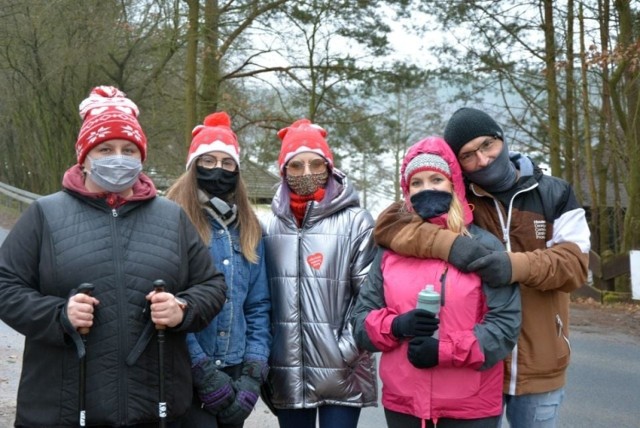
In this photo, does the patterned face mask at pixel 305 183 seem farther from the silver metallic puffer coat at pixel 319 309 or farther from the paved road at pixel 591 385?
the paved road at pixel 591 385

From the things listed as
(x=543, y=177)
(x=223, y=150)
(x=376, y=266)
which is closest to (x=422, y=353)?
(x=376, y=266)

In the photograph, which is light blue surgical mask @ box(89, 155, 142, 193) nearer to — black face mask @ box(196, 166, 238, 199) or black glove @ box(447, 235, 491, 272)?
black face mask @ box(196, 166, 238, 199)

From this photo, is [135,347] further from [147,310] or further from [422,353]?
[422,353]

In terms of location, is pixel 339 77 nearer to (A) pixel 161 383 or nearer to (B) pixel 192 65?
(B) pixel 192 65

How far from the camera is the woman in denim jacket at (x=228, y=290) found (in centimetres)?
358

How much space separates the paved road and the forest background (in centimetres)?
551

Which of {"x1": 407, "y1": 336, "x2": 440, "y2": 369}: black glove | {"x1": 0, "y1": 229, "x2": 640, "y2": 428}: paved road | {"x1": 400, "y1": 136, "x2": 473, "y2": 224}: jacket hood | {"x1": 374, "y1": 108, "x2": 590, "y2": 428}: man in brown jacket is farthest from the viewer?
{"x1": 0, "y1": 229, "x2": 640, "y2": 428}: paved road

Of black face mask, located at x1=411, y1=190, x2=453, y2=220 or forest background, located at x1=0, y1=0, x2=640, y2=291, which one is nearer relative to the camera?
black face mask, located at x1=411, y1=190, x2=453, y2=220

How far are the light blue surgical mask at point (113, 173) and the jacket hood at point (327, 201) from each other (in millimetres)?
1000

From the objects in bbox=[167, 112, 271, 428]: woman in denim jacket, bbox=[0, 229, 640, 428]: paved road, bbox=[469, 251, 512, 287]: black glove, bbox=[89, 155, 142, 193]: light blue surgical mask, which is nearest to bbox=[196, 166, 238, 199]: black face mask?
bbox=[167, 112, 271, 428]: woman in denim jacket

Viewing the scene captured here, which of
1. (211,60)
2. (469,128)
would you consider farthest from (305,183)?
(211,60)

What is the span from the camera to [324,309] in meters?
3.91

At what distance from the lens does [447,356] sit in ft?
10.7

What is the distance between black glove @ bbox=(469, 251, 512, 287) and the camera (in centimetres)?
328
